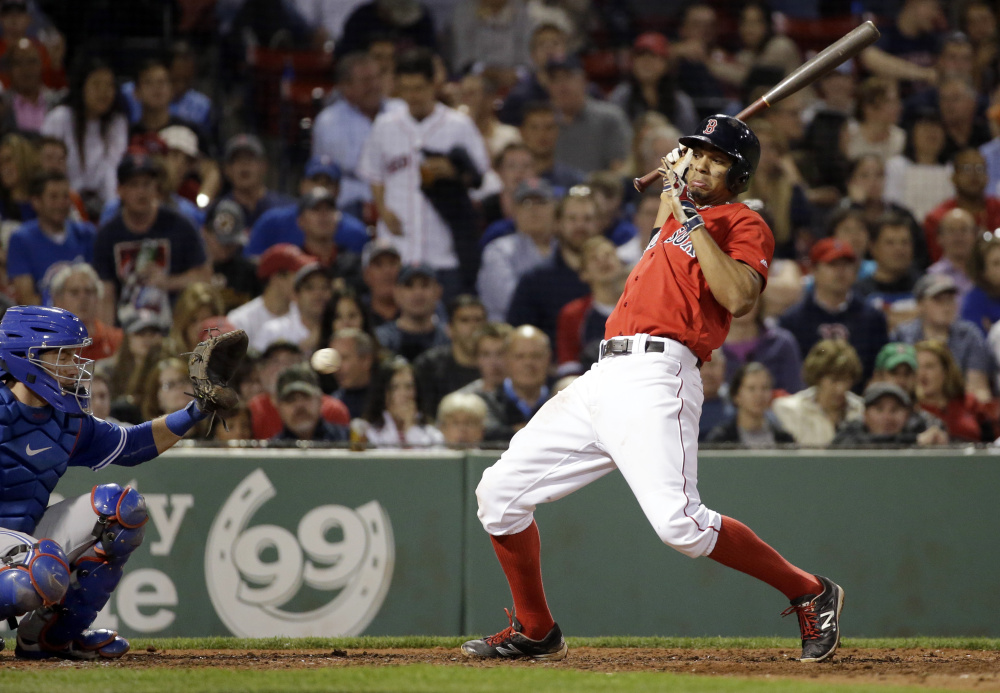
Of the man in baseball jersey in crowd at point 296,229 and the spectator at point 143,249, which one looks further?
the man in baseball jersey in crowd at point 296,229

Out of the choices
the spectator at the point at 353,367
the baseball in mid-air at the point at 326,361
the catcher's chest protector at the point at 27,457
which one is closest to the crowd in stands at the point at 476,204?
the spectator at the point at 353,367

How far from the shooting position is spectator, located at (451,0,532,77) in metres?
9.59

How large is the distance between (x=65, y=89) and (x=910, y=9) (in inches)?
271

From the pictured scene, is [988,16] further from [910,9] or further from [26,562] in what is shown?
[26,562]

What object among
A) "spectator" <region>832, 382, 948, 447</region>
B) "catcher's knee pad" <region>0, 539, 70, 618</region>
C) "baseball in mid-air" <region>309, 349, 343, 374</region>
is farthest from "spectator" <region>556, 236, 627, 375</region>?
"catcher's knee pad" <region>0, 539, 70, 618</region>

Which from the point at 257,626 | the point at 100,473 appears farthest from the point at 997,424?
the point at 100,473

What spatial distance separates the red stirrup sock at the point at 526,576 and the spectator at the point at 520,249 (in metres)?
3.82

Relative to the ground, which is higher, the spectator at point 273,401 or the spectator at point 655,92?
the spectator at point 655,92

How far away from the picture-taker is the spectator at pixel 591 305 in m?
7.15

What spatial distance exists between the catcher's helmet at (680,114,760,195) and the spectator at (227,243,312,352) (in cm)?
381

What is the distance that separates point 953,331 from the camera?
23.6 feet

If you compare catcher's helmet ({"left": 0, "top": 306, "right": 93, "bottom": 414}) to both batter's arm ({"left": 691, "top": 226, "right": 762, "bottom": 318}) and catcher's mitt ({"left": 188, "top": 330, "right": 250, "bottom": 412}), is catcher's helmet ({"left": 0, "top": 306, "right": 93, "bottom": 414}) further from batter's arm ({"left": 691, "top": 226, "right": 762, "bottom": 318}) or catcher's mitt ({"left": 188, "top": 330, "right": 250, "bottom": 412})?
batter's arm ({"left": 691, "top": 226, "right": 762, "bottom": 318})

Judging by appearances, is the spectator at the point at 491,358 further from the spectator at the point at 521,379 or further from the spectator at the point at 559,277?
the spectator at the point at 559,277

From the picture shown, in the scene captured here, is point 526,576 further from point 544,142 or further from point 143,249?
point 544,142
